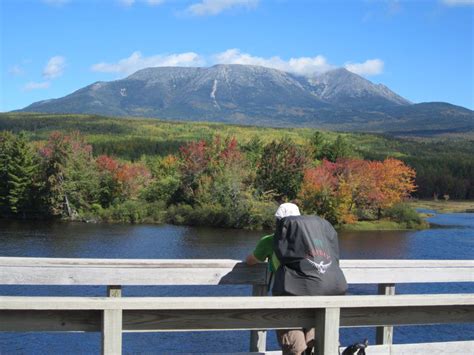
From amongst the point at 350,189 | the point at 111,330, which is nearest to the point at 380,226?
the point at 350,189

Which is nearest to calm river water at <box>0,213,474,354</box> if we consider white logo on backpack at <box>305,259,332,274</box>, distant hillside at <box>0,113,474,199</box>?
white logo on backpack at <box>305,259,332,274</box>

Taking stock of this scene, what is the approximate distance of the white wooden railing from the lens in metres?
4.02

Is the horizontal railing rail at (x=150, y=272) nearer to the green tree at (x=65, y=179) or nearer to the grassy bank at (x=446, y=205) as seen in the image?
the green tree at (x=65, y=179)

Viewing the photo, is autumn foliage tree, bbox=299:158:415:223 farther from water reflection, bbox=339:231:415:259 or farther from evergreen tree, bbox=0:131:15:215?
evergreen tree, bbox=0:131:15:215

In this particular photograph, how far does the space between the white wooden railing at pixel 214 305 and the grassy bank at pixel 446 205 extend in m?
79.0

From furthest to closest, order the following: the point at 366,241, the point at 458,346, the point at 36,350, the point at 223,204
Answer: the point at 223,204 < the point at 366,241 < the point at 36,350 < the point at 458,346

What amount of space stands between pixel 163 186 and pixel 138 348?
50563 millimetres

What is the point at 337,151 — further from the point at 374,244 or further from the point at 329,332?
the point at 329,332

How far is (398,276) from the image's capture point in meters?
6.04

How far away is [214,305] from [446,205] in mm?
95396

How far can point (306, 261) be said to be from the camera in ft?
17.0

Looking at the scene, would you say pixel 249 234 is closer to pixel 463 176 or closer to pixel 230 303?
pixel 230 303

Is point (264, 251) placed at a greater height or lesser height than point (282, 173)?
greater

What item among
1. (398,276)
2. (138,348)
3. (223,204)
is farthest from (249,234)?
(398,276)
